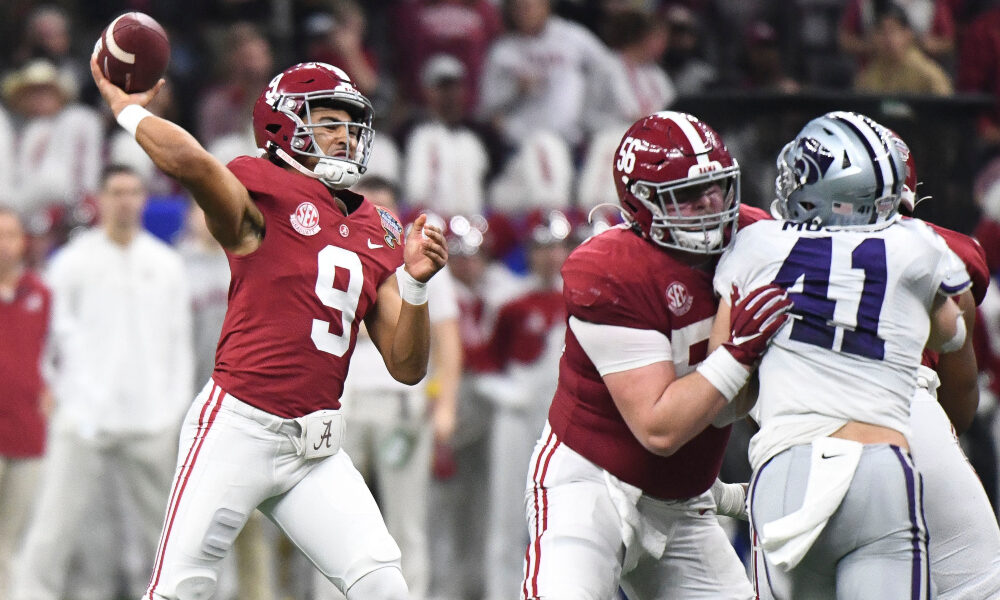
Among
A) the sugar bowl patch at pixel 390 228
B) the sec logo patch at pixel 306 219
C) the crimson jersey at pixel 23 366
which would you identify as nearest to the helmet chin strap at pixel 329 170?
the sec logo patch at pixel 306 219

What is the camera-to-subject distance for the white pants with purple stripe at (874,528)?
11.4ft

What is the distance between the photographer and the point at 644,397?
3.73m

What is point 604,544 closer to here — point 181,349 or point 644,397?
point 644,397

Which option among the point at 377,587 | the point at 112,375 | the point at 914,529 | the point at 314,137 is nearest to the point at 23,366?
the point at 112,375

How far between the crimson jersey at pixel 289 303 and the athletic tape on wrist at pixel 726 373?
1.15m

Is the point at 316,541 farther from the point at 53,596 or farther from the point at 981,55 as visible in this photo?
the point at 981,55

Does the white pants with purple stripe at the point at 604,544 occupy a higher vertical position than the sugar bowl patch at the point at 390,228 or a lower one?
lower

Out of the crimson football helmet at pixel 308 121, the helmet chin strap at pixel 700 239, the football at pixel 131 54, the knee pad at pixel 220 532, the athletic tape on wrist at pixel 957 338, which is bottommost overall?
the knee pad at pixel 220 532

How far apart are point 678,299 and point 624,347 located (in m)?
0.21

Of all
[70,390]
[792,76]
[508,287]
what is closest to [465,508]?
[508,287]

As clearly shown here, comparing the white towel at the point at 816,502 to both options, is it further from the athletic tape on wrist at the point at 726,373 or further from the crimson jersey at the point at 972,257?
the crimson jersey at the point at 972,257

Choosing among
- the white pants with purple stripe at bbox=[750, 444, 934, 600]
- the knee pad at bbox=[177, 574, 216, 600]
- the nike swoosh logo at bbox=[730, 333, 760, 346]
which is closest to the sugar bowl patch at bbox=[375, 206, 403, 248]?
the knee pad at bbox=[177, 574, 216, 600]

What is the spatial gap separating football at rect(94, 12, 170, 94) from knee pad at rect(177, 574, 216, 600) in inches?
53.7

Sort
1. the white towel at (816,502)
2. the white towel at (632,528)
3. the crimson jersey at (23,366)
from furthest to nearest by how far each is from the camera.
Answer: the crimson jersey at (23,366), the white towel at (632,528), the white towel at (816,502)
